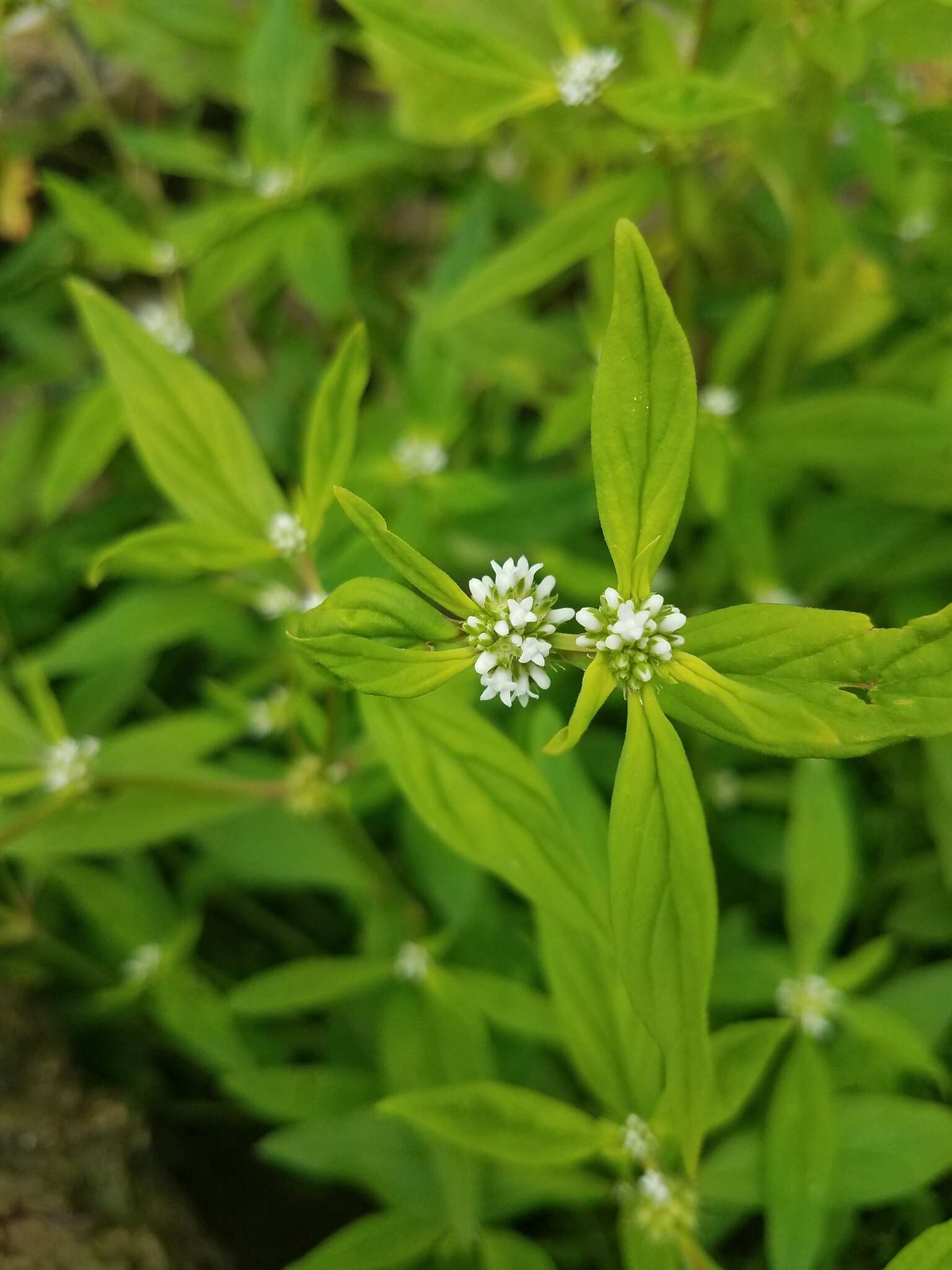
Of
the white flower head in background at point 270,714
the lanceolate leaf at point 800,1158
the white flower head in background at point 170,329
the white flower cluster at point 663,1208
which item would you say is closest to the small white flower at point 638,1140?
the white flower cluster at point 663,1208

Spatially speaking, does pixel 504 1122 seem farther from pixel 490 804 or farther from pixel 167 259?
pixel 167 259

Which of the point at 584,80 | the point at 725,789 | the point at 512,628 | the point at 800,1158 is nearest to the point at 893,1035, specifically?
the point at 800,1158

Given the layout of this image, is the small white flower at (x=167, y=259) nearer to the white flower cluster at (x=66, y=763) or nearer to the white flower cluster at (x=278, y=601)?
the white flower cluster at (x=278, y=601)

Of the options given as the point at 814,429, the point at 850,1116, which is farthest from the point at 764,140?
the point at 850,1116

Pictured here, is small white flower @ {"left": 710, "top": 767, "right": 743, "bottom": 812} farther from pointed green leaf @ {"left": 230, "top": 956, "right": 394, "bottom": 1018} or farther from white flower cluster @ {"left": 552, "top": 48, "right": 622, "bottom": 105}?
white flower cluster @ {"left": 552, "top": 48, "right": 622, "bottom": 105}

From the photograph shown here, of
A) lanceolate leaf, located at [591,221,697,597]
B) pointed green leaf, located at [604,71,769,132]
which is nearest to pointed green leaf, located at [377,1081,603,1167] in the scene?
lanceolate leaf, located at [591,221,697,597]
